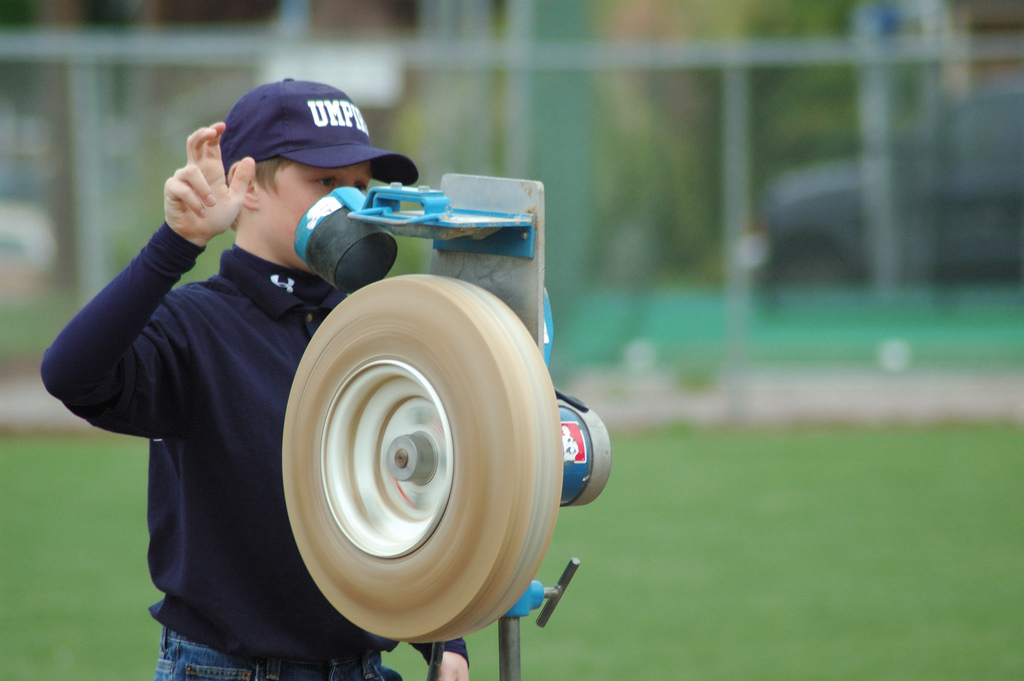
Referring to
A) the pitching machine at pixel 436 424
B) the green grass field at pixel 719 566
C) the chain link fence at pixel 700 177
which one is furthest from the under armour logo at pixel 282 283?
the chain link fence at pixel 700 177

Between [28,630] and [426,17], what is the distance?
1345cm

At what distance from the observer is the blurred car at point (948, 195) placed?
945 centimetres

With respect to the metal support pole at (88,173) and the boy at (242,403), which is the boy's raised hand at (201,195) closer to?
the boy at (242,403)

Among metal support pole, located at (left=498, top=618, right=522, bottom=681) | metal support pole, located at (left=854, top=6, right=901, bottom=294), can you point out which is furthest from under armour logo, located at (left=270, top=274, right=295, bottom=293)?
metal support pole, located at (left=854, top=6, right=901, bottom=294)

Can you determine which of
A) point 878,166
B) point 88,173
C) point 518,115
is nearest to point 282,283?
point 518,115

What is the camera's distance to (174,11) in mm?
20062

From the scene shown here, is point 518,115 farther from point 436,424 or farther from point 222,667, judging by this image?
point 436,424

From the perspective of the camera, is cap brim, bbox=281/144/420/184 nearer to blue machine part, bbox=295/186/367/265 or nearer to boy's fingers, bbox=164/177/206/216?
blue machine part, bbox=295/186/367/265

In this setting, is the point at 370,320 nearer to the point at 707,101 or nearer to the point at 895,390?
the point at 707,101

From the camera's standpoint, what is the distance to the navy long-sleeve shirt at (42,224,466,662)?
6.79 ft

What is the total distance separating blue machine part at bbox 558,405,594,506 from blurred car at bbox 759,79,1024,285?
805 centimetres

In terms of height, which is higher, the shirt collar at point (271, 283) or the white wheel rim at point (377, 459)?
the shirt collar at point (271, 283)

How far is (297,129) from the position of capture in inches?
88.0

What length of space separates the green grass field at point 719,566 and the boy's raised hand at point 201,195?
9.84 feet
